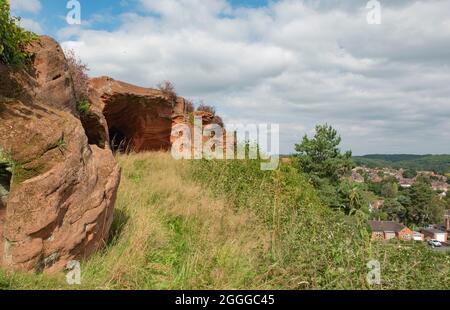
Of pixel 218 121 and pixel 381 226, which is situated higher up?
pixel 218 121

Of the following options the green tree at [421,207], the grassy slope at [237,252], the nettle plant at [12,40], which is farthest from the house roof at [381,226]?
the green tree at [421,207]

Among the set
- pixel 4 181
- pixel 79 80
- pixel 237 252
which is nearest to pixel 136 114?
pixel 79 80

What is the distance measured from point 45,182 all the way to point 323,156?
24710 millimetres

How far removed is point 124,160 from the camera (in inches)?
385

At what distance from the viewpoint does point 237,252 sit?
4.20m

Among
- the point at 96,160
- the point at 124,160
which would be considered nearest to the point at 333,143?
the point at 124,160

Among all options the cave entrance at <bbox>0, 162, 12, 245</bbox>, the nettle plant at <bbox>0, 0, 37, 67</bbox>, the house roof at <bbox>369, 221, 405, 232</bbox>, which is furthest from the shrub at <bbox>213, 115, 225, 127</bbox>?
the cave entrance at <bbox>0, 162, 12, 245</bbox>

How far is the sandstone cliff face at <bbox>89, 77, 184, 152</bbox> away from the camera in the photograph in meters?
11.6

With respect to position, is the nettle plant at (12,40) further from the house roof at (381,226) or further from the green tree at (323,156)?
the green tree at (323,156)

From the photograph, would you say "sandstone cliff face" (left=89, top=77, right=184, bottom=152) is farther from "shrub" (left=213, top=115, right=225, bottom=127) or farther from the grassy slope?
the grassy slope

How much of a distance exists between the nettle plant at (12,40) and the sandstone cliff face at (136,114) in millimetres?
6735

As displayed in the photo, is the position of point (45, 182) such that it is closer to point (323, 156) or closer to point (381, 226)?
point (381, 226)

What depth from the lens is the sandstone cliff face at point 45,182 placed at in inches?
131
